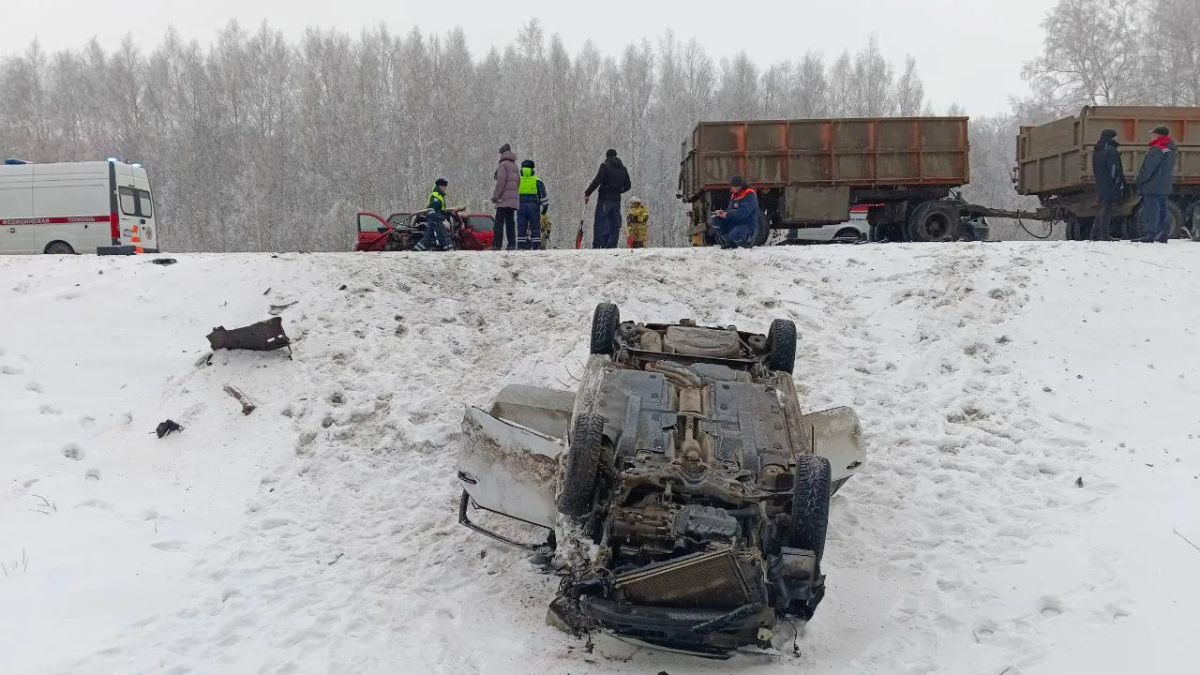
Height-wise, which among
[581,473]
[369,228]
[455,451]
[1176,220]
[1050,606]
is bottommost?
[1050,606]

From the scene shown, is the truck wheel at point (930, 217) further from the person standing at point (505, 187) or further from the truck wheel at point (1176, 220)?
the person standing at point (505, 187)

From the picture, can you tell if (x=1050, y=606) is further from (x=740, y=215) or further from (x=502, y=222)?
(x=502, y=222)

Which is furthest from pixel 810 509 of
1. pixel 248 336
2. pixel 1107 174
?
pixel 1107 174

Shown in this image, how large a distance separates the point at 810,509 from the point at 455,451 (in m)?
3.71

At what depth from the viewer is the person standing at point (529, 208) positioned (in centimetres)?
1370

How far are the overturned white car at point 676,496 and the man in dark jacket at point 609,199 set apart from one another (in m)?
7.63

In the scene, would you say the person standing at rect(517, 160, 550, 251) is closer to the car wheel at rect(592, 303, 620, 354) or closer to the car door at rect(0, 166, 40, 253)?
the car wheel at rect(592, 303, 620, 354)

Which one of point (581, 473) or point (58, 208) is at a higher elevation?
point (58, 208)

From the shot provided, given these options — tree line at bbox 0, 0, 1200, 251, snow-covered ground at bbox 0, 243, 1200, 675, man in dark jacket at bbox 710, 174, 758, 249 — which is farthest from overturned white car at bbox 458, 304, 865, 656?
tree line at bbox 0, 0, 1200, 251

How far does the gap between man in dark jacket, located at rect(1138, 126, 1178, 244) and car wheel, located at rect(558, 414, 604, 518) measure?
10.4m

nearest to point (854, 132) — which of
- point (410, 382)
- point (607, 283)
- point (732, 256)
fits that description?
point (732, 256)

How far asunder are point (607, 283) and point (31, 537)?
6673mm

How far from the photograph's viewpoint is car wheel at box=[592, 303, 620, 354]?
6.64 m

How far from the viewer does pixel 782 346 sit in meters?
6.64
